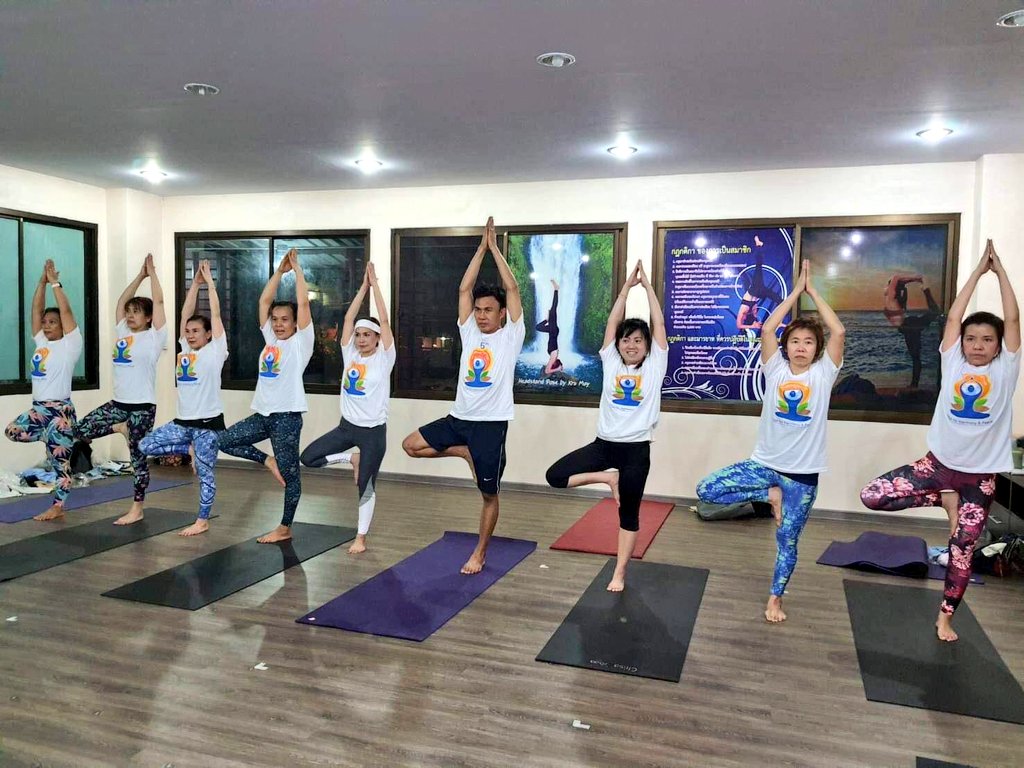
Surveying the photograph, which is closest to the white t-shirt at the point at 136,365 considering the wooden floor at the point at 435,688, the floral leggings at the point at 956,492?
the wooden floor at the point at 435,688

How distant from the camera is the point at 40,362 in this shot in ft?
18.5

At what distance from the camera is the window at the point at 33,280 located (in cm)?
684

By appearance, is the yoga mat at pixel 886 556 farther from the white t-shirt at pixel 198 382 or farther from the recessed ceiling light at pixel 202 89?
the recessed ceiling light at pixel 202 89

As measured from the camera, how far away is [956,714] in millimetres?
2928

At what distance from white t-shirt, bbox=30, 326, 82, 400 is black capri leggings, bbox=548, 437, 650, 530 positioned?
3804mm

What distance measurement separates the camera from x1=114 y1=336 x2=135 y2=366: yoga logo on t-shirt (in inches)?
218

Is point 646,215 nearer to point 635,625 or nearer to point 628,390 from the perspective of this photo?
point 628,390

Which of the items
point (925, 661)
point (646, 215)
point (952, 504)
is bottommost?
point (925, 661)

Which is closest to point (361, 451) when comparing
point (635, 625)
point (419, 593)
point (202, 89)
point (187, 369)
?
point (419, 593)

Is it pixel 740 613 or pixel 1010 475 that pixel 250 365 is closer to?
pixel 740 613

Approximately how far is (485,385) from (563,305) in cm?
261

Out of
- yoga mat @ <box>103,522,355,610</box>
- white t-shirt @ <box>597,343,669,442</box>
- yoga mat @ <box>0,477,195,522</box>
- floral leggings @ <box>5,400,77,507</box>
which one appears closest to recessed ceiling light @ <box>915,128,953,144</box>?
white t-shirt @ <box>597,343,669,442</box>

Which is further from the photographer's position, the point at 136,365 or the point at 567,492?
the point at 567,492

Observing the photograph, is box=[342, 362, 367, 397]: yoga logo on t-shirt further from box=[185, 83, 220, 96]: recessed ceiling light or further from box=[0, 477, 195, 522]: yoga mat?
box=[0, 477, 195, 522]: yoga mat
